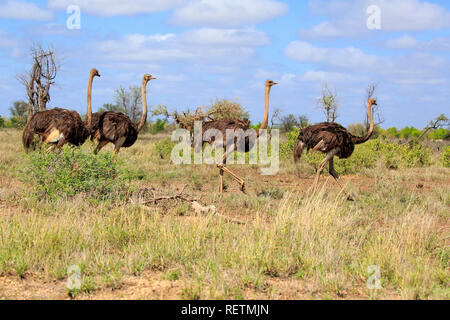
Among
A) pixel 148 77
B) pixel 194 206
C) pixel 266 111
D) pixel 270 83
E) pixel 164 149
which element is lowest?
pixel 194 206

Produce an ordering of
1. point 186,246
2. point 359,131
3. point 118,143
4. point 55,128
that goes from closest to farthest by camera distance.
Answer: point 186,246 → point 55,128 → point 118,143 → point 359,131

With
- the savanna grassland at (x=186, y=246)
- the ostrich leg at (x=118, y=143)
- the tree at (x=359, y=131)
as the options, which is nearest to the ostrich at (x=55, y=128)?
the ostrich leg at (x=118, y=143)

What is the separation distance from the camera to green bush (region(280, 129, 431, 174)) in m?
13.2

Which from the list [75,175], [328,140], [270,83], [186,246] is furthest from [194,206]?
[270,83]

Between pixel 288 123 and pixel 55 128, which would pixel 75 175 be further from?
pixel 288 123

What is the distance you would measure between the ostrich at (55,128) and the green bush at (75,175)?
6.19 ft

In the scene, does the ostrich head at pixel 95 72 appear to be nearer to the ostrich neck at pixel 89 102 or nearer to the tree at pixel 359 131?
the ostrich neck at pixel 89 102

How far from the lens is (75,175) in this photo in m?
7.26

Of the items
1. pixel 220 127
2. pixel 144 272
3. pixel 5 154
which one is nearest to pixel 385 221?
pixel 144 272

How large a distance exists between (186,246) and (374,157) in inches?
396

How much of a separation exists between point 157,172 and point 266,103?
326 cm

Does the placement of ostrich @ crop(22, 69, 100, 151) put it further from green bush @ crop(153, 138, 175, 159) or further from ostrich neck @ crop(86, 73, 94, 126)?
green bush @ crop(153, 138, 175, 159)

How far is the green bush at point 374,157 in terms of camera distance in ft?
43.2
